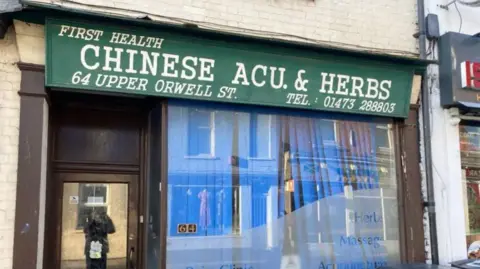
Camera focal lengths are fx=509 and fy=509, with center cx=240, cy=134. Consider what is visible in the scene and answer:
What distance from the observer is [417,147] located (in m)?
7.31

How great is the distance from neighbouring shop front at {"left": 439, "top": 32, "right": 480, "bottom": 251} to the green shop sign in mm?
634

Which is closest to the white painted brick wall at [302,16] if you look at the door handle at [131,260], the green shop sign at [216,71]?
the green shop sign at [216,71]

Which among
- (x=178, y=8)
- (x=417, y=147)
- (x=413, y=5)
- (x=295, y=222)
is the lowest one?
(x=295, y=222)

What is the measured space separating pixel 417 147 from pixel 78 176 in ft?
15.3

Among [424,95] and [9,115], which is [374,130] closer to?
[424,95]

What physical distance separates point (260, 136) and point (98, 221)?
7.54ft

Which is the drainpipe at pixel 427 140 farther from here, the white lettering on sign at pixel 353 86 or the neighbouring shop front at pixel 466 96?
the white lettering on sign at pixel 353 86

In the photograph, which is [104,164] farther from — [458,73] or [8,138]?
[458,73]

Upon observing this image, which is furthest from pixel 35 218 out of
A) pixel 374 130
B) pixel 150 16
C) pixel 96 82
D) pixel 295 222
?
pixel 374 130

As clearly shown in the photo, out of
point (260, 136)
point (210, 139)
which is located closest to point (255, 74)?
point (260, 136)

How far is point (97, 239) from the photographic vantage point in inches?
249

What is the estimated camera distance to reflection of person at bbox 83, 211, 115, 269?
629cm

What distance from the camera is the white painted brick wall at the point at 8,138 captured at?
510cm

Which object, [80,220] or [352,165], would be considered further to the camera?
[352,165]
